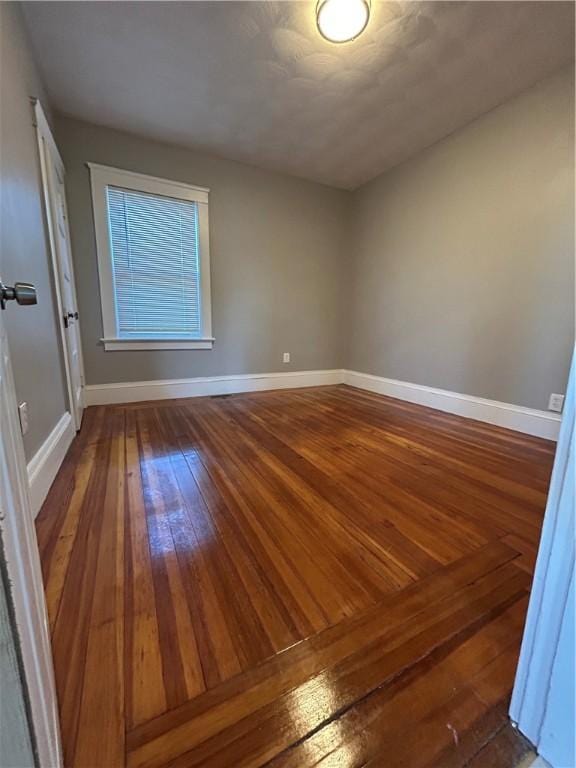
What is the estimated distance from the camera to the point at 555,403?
2.15m

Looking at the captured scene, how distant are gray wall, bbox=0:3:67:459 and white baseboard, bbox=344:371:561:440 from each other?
2989 millimetres

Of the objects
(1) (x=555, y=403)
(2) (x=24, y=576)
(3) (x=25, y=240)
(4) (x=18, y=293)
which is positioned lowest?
(1) (x=555, y=403)

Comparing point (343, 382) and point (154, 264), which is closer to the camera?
point (154, 264)

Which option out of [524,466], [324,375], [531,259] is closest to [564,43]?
[531,259]

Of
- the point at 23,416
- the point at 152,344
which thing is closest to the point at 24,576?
the point at 23,416

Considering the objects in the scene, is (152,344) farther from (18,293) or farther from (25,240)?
(18,293)

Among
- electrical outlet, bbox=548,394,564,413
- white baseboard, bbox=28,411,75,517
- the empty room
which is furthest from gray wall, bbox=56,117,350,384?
electrical outlet, bbox=548,394,564,413

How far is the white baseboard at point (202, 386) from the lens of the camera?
115 inches

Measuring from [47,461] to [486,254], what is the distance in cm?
327

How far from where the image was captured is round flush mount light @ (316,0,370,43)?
151 cm

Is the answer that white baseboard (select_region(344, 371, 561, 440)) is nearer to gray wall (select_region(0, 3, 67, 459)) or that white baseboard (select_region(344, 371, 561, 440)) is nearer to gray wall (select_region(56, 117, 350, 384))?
gray wall (select_region(56, 117, 350, 384))

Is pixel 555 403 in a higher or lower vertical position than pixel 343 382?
higher

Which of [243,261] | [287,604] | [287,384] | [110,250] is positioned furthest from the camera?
[287,384]

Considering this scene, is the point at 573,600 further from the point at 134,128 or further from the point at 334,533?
the point at 134,128
